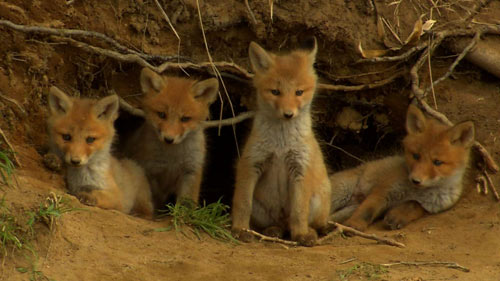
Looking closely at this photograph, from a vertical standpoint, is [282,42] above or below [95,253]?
above

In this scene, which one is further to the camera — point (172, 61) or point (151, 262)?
point (172, 61)

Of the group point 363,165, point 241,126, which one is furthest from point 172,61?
point 363,165

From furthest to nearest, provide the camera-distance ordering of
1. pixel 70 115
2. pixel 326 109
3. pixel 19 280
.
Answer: pixel 326 109 → pixel 70 115 → pixel 19 280

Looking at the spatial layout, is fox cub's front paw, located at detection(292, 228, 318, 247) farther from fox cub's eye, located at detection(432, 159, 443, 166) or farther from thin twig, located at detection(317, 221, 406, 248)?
fox cub's eye, located at detection(432, 159, 443, 166)

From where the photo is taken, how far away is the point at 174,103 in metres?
6.04

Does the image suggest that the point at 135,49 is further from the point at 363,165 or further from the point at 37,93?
the point at 363,165

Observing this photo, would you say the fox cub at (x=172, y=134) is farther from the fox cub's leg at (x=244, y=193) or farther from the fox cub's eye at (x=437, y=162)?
the fox cub's eye at (x=437, y=162)

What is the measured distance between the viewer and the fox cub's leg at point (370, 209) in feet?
20.2

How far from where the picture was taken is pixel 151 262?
4398mm

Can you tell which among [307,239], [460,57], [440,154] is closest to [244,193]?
[307,239]

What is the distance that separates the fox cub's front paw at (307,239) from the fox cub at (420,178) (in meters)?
0.70

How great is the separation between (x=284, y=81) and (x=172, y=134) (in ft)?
3.80

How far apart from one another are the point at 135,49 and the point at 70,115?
1.22 meters

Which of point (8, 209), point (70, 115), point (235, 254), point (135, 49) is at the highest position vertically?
point (135, 49)
